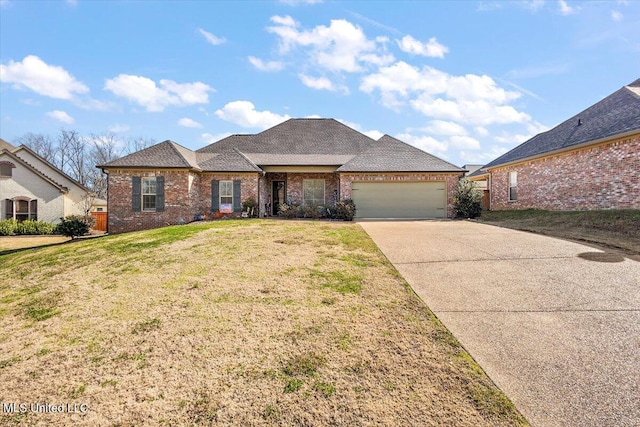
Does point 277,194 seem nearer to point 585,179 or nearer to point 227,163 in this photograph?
point 227,163

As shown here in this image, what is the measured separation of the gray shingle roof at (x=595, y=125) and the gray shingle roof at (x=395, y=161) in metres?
4.41

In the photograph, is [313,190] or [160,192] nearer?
[160,192]

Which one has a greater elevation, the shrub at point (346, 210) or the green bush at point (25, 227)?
the shrub at point (346, 210)

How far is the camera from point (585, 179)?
13.5 meters

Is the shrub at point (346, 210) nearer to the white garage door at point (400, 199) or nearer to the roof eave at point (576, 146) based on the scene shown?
the white garage door at point (400, 199)

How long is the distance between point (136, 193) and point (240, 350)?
14194mm

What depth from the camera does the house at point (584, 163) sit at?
39.0ft

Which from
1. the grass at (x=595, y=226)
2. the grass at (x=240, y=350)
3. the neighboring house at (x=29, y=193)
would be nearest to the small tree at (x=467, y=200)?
the grass at (x=595, y=226)

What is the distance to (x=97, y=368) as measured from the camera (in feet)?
11.2

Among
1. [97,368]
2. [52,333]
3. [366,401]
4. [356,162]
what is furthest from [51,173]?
[366,401]

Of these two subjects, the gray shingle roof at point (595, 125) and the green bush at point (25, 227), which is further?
the green bush at point (25, 227)

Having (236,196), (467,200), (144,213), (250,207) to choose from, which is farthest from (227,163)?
(467,200)

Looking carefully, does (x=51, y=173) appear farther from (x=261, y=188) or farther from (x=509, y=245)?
(x=509, y=245)

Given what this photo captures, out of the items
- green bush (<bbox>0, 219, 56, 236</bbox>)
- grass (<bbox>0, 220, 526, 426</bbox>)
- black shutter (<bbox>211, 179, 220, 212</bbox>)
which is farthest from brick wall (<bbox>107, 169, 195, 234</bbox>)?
grass (<bbox>0, 220, 526, 426</bbox>)
